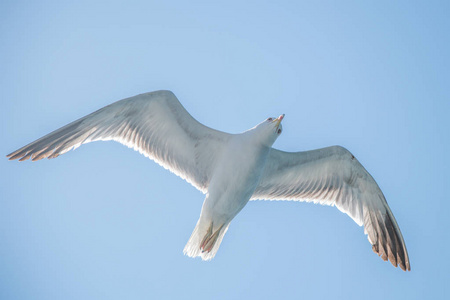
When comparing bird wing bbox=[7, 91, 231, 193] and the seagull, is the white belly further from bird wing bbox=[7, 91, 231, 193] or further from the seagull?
bird wing bbox=[7, 91, 231, 193]

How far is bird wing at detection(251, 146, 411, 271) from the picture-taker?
337 inches

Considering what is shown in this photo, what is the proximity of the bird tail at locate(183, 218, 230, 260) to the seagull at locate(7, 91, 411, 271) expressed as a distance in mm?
14

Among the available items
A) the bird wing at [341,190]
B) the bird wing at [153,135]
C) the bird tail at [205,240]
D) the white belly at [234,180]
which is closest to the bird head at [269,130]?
the white belly at [234,180]

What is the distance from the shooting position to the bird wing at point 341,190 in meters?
8.56

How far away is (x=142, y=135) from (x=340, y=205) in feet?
10.6

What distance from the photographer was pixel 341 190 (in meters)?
8.90

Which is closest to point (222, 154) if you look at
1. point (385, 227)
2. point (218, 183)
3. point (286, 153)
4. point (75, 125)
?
point (218, 183)

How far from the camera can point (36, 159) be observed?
787 centimetres

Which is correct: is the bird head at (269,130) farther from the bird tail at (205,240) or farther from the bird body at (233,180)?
the bird tail at (205,240)

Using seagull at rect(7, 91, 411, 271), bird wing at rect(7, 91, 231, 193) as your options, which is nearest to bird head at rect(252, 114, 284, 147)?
seagull at rect(7, 91, 411, 271)

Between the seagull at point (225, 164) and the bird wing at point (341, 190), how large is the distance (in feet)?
0.05

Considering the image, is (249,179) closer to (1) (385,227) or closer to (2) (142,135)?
(2) (142,135)

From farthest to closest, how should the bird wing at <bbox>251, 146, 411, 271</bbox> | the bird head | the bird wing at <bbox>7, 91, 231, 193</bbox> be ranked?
the bird wing at <bbox>251, 146, 411, 271</bbox> → the bird wing at <bbox>7, 91, 231, 193</bbox> → the bird head

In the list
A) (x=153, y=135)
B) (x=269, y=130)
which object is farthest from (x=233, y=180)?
(x=153, y=135)
